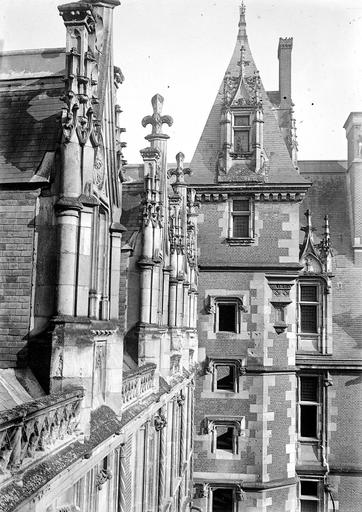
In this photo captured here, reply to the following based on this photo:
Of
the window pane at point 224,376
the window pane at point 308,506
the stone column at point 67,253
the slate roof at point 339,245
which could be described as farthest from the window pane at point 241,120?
the stone column at point 67,253

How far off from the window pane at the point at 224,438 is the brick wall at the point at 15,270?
16.2 meters

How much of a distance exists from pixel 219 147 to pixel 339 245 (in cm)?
727

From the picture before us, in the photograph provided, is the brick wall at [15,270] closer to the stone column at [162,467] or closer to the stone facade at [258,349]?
the stone column at [162,467]

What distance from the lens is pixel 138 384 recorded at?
35.3 feet

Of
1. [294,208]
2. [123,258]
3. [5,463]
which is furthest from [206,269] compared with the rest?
[5,463]

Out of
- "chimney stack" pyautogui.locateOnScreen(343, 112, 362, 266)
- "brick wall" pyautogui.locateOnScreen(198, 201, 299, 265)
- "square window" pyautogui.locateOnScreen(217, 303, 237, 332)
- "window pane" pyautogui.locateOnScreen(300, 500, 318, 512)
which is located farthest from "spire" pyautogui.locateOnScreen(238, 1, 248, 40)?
"window pane" pyautogui.locateOnScreen(300, 500, 318, 512)

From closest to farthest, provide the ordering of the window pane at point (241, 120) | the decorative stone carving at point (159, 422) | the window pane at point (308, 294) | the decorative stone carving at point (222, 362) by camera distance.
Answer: the decorative stone carving at point (159, 422) < the decorative stone carving at point (222, 362) < the window pane at point (241, 120) < the window pane at point (308, 294)

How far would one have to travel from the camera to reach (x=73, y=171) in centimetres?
746

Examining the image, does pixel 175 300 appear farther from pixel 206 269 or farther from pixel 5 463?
pixel 5 463

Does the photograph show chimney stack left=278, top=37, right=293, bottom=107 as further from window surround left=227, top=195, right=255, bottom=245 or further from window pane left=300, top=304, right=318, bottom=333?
window pane left=300, top=304, right=318, bottom=333

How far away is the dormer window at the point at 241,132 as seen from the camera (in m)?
23.0

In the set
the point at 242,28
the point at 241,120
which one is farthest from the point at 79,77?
the point at 242,28

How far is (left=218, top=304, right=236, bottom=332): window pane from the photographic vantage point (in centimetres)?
2255

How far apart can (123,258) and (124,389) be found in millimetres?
3953
